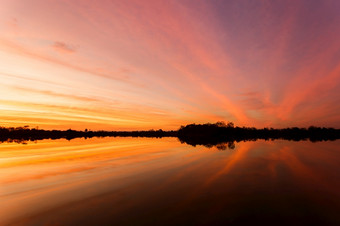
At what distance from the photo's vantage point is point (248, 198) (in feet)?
45.7

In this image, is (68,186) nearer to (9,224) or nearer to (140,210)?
(9,224)

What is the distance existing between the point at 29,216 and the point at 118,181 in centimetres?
796

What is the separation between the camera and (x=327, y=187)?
16.9 metres

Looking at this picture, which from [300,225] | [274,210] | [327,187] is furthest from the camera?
[327,187]

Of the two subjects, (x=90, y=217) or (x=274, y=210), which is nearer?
(x=90, y=217)

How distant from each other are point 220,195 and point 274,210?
12.2 ft

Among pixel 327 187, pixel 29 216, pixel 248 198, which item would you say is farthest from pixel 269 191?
pixel 29 216

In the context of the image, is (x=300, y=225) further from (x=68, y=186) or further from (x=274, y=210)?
(x=68, y=186)

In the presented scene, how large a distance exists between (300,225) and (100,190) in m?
12.2

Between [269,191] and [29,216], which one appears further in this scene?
[269,191]

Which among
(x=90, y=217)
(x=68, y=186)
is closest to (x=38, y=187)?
(x=68, y=186)

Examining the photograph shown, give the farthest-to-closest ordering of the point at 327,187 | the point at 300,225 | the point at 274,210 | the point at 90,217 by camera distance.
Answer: the point at 327,187 → the point at 274,210 → the point at 90,217 → the point at 300,225

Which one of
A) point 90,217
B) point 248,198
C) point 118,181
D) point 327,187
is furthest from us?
point 118,181

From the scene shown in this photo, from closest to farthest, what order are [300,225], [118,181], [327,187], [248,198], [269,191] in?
[300,225] < [248,198] < [269,191] < [327,187] < [118,181]
